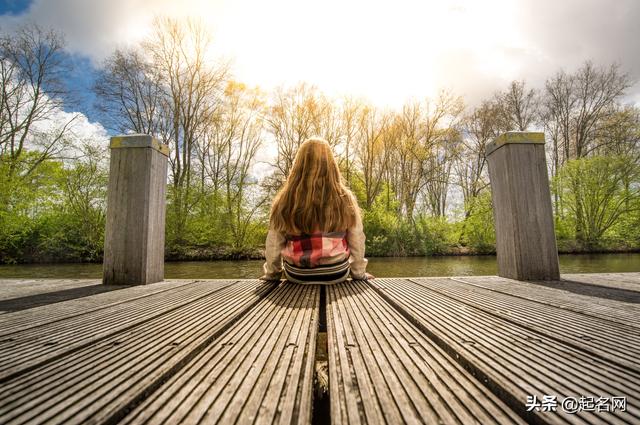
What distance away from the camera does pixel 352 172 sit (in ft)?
67.1

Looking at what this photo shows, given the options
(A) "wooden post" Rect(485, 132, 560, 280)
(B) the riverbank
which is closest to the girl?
(A) "wooden post" Rect(485, 132, 560, 280)

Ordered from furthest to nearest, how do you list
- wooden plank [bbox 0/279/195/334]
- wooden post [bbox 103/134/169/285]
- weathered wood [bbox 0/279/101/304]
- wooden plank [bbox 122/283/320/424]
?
wooden post [bbox 103/134/169/285]
weathered wood [bbox 0/279/101/304]
wooden plank [bbox 0/279/195/334]
wooden plank [bbox 122/283/320/424]

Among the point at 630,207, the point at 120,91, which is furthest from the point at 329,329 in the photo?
the point at 630,207

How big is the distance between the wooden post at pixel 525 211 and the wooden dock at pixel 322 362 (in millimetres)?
1158

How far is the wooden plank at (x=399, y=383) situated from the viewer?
55 cm

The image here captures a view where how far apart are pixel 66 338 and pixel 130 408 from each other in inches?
26.2

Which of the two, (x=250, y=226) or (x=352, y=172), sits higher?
(x=352, y=172)

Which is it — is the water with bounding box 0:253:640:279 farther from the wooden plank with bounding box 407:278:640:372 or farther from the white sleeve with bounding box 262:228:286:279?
the wooden plank with bounding box 407:278:640:372

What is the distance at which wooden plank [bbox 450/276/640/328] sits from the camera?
1.29 meters

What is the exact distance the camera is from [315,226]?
2271 mm

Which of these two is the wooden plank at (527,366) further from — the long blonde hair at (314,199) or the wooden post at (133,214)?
the wooden post at (133,214)

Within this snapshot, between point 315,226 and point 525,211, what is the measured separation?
2047 millimetres

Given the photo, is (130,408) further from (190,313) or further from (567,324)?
(567,324)

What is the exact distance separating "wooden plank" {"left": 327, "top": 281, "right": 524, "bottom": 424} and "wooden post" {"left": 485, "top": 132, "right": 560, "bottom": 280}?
215 centimetres
